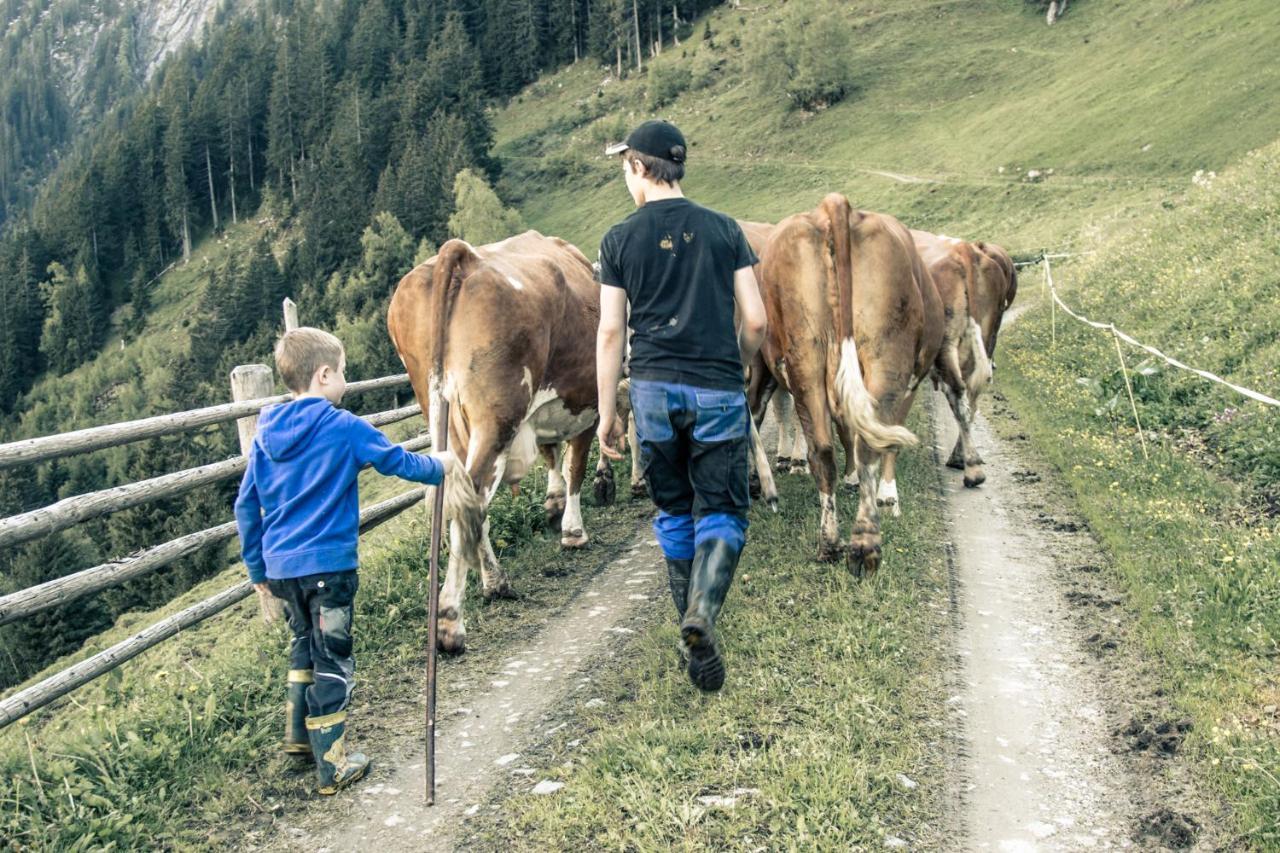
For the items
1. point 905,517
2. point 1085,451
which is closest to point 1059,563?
point 905,517

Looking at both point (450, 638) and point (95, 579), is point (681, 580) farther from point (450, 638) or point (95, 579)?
point (95, 579)

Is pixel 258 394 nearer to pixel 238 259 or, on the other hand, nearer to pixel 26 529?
pixel 26 529

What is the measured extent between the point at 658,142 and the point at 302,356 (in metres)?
2.04

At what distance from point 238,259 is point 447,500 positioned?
12236 cm

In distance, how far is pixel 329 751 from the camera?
4531 millimetres

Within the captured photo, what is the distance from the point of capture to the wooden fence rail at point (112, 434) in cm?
530

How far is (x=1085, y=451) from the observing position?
9531 millimetres

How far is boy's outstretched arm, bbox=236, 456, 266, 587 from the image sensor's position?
459 cm

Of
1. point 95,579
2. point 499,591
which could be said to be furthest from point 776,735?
point 95,579

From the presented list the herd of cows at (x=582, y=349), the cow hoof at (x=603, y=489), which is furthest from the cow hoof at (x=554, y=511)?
the herd of cows at (x=582, y=349)

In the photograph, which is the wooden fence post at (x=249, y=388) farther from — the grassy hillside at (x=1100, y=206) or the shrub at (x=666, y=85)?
the shrub at (x=666, y=85)

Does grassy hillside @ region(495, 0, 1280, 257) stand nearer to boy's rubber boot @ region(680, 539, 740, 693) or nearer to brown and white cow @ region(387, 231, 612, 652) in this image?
brown and white cow @ region(387, 231, 612, 652)

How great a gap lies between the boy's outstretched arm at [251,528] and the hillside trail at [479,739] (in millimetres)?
1152

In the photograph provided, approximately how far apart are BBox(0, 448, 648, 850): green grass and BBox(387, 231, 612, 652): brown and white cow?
41 centimetres
